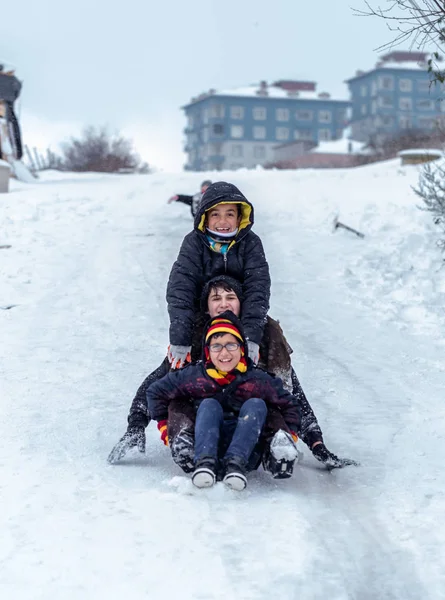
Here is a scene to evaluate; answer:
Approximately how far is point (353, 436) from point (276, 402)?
1239 millimetres

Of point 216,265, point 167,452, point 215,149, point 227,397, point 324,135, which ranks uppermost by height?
point 324,135

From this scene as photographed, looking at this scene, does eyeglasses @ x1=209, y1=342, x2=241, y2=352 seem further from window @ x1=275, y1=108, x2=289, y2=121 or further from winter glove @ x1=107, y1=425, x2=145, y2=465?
window @ x1=275, y1=108, x2=289, y2=121

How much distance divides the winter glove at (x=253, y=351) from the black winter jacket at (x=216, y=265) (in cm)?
27

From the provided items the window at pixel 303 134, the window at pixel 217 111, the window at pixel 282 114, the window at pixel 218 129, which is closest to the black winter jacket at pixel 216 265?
the window at pixel 218 129

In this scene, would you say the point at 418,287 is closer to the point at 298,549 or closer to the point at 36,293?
the point at 36,293

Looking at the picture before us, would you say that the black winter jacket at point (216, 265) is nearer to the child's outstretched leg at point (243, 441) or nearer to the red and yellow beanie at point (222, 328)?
the red and yellow beanie at point (222, 328)

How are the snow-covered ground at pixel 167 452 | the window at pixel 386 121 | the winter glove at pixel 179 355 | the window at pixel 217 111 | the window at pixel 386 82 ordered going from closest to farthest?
1. the snow-covered ground at pixel 167 452
2. the winter glove at pixel 179 355
3. the window at pixel 386 121
4. the window at pixel 386 82
5. the window at pixel 217 111

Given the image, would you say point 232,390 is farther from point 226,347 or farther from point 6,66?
point 6,66

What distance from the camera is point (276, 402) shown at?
16.8 feet

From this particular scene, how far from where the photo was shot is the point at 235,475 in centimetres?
461

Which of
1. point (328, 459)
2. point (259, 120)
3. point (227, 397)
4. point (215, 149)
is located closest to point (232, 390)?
point (227, 397)

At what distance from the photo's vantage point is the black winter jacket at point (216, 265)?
18.2 ft

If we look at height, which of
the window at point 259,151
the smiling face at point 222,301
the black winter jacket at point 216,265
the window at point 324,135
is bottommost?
the smiling face at point 222,301

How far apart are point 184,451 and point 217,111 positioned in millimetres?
99481
